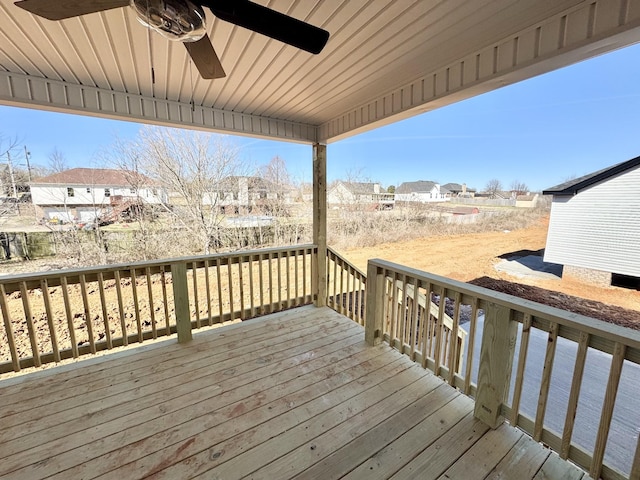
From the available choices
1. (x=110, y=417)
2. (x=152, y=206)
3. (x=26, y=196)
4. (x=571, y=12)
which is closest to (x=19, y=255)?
(x=26, y=196)

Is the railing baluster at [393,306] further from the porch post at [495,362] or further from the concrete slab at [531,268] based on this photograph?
the concrete slab at [531,268]

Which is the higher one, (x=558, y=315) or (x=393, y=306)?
(x=558, y=315)

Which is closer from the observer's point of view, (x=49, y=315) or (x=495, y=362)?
(x=495, y=362)

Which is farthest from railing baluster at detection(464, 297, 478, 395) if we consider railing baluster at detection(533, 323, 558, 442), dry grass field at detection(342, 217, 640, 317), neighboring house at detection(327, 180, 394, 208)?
neighboring house at detection(327, 180, 394, 208)

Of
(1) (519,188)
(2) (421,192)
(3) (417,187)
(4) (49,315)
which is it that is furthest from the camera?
(3) (417,187)

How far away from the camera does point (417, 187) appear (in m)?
8.66

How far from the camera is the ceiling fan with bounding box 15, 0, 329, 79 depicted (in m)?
1.08

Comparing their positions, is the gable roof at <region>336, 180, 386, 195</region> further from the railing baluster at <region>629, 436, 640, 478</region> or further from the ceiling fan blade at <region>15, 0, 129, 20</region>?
the railing baluster at <region>629, 436, 640, 478</region>

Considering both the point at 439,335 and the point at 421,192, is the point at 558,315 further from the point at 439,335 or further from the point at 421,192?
the point at 421,192

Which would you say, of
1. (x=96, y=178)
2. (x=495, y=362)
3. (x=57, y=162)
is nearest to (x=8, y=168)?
(x=57, y=162)

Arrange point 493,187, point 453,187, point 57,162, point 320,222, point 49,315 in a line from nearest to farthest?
point 49,315 < point 493,187 < point 320,222 < point 453,187 < point 57,162

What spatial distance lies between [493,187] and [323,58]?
8.84 ft

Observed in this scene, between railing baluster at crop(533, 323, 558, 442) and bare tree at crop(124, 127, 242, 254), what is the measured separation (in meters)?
8.32

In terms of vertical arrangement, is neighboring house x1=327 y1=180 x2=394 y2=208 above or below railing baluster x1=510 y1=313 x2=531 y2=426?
above
